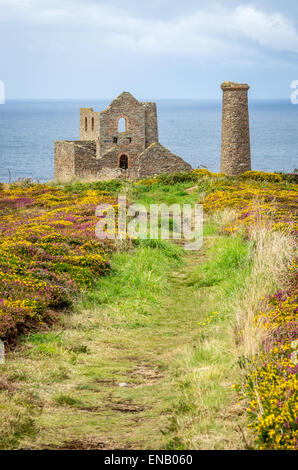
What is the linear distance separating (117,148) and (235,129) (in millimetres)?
10051

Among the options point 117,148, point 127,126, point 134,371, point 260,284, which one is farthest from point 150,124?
point 134,371

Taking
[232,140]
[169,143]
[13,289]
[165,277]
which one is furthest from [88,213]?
[169,143]

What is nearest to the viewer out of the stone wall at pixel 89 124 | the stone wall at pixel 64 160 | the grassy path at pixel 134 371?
the grassy path at pixel 134 371

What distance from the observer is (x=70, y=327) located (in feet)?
34.1

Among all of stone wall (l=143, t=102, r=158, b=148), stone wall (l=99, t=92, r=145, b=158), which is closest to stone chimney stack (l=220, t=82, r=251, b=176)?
stone wall (l=143, t=102, r=158, b=148)

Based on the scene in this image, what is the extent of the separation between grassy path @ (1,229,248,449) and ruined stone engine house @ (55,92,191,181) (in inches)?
1129

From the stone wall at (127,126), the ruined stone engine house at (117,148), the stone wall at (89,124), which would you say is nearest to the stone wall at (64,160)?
the ruined stone engine house at (117,148)

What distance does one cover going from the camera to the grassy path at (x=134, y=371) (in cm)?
631

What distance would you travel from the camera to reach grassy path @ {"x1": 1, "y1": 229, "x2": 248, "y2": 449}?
6.31 metres

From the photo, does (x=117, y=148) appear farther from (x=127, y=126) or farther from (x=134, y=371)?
(x=134, y=371)

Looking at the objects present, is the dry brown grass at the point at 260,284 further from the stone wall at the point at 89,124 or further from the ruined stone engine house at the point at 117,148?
the stone wall at the point at 89,124

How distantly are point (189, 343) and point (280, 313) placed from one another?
72.1 inches

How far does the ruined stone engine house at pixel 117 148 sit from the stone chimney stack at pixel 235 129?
3.42 meters
